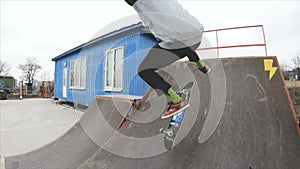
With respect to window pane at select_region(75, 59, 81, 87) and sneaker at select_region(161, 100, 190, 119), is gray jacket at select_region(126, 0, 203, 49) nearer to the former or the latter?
sneaker at select_region(161, 100, 190, 119)

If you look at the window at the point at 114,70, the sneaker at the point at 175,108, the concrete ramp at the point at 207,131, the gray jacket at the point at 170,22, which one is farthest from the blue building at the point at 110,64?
the gray jacket at the point at 170,22

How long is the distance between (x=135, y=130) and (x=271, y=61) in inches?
96.0

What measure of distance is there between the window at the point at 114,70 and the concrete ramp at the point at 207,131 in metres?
3.43

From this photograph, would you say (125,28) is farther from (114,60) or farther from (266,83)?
(266,83)

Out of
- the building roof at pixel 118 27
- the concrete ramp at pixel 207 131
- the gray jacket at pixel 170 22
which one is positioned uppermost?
the building roof at pixel 118 27

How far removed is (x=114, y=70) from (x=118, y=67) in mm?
290

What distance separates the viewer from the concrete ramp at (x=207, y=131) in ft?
6.61

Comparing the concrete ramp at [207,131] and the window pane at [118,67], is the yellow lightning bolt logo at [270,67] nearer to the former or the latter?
the concrete ramp at [207,131]

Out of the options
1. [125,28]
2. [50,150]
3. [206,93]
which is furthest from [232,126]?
[125,28]

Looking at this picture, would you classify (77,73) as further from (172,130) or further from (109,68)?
(172,130)

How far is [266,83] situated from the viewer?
8.94 ft

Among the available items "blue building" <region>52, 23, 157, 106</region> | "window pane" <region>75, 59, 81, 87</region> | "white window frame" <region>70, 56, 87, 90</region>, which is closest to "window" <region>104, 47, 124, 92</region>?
"blue building" <region>52, 23, 157, 106</region>

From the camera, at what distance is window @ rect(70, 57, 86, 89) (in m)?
10.0

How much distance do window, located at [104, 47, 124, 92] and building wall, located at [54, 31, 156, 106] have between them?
0.20m
